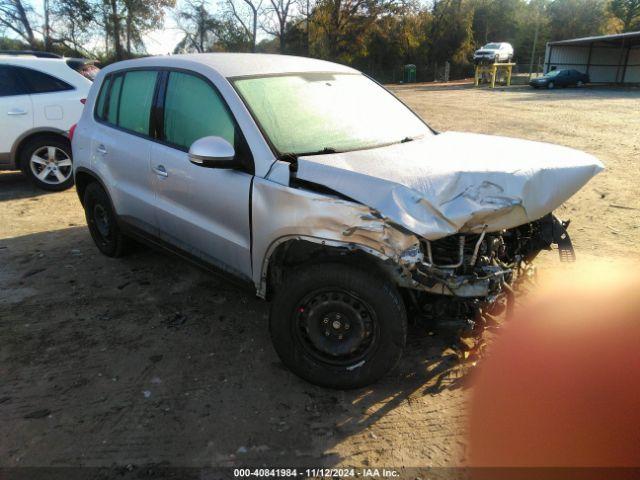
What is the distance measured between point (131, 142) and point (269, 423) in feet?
8.48

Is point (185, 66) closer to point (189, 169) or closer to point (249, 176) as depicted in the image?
point (189, 169)

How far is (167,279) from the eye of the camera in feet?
14.8

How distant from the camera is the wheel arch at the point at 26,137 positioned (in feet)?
23.8

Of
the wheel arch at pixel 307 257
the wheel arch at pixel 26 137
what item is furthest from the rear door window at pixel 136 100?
the wheel arch at pixel 26 137

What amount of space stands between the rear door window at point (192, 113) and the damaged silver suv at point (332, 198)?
0.04 ft

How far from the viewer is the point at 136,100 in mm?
4137

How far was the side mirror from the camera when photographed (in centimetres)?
297

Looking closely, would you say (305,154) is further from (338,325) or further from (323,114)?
(338,325)

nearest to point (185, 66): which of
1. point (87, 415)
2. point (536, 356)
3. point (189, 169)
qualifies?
point (189, 169)

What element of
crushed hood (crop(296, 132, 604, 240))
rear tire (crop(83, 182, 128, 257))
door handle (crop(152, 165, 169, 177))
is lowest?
rear tire (crop(83, 182, 128, 257))

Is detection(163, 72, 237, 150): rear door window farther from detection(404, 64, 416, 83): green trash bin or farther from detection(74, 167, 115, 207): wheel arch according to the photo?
detection(404, 64, 416, 83): green trash bin

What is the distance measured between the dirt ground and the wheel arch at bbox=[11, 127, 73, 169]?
2857 mm

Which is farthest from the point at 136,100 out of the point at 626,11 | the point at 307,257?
the point at 626,11

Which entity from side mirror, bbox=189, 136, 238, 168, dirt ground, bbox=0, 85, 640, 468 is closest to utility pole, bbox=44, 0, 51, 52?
dirt ground, bbox=0, 85, 640, 468
